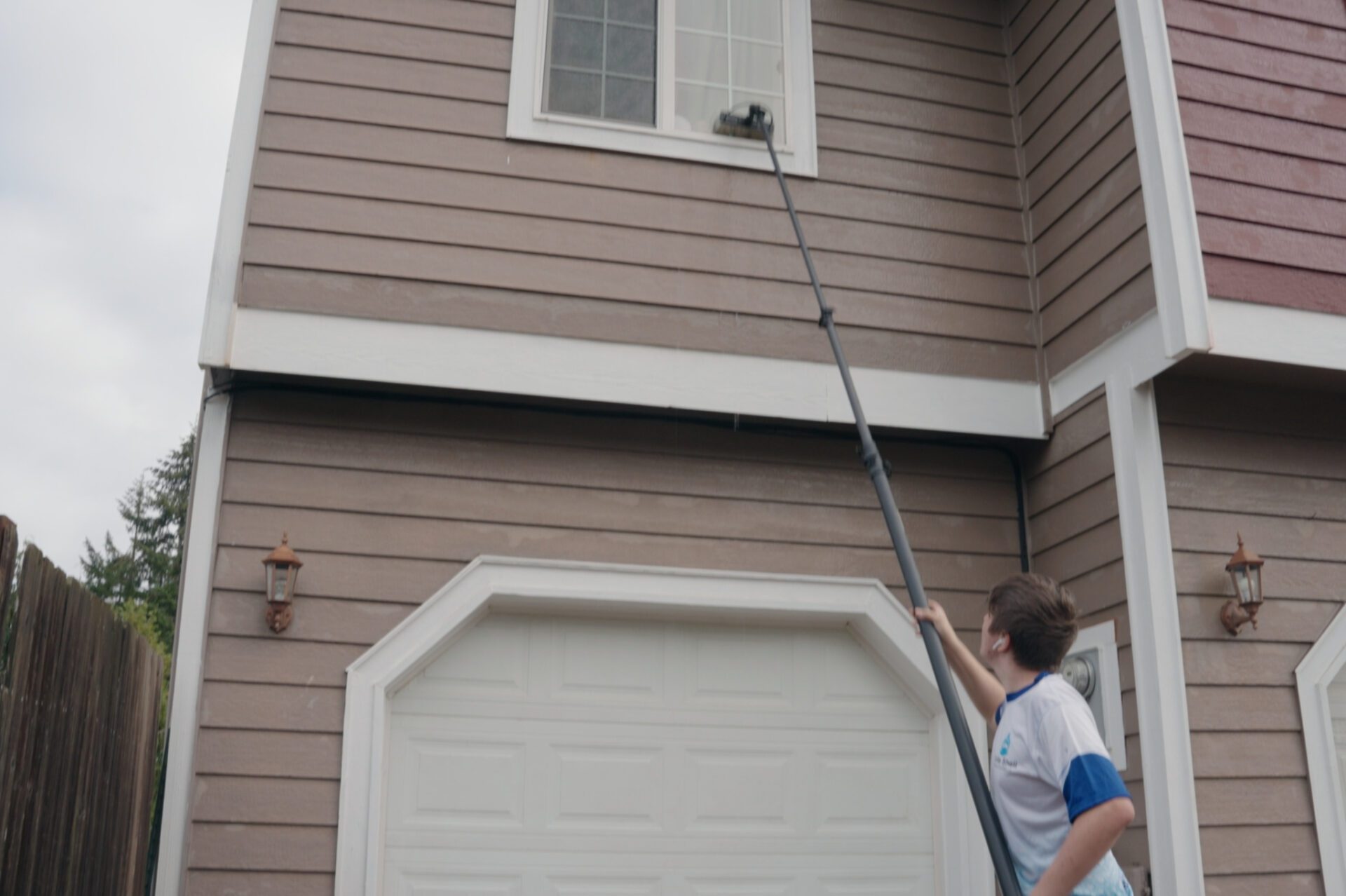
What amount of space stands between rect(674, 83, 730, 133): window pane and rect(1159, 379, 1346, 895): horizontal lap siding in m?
2.12

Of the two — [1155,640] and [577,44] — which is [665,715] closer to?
[1155,640]

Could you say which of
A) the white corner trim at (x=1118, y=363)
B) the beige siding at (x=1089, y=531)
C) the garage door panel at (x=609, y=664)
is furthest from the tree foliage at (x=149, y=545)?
the white corner trim at (x=1118, y=363)

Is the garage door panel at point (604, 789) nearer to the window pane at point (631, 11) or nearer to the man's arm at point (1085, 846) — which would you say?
the man's arm at point (1085, 846)

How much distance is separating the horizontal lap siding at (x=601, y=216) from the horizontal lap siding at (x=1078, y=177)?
0.16 meters

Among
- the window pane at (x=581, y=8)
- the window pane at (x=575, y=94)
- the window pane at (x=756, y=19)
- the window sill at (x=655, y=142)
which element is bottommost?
the window sill at (x=655, y=142)

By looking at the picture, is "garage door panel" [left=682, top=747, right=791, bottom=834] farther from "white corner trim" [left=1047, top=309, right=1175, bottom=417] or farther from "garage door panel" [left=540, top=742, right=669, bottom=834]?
"white corner trim" [left=1047, top=309, right=1175, bottom=417]

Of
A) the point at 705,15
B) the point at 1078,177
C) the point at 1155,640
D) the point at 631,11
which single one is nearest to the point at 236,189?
the point at 631,11

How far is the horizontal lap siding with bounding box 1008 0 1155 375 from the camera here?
171 inches

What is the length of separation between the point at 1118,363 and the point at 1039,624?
7.35 ft

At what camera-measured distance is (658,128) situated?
4898 millimetres

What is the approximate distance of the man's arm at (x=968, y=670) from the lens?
254 cm

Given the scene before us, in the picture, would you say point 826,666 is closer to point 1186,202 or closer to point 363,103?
point 1186,202

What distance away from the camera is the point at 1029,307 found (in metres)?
4.97

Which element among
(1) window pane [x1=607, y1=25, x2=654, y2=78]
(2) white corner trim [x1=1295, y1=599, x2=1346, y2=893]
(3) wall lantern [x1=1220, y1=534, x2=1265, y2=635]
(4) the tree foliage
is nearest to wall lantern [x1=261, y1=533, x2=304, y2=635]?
(1) window pane [x1=607, y1=25, x2=654, y2=78]
